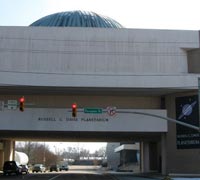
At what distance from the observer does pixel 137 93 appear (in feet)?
172

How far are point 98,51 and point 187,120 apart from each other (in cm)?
1165

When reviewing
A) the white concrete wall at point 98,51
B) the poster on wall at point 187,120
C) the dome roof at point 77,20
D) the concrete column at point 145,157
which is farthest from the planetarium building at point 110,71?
the concrete column at point 145,157

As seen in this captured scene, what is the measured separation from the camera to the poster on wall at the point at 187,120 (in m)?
48.0


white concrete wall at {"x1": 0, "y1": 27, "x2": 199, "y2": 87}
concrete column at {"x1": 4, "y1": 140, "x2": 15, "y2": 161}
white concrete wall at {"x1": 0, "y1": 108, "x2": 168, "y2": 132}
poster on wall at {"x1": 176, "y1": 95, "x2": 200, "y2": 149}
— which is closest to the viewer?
poster on wall at {"x1": 176, "y1": 95, "x2": 200, "y2": 149}

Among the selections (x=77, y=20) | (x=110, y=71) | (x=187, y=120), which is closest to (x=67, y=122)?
(x=110, y=71)

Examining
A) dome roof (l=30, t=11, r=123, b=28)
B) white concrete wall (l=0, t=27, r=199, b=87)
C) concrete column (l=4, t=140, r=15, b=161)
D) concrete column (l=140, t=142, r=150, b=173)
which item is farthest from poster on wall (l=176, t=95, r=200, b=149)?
concrete column (l=4, t=140, r=15, b=161)

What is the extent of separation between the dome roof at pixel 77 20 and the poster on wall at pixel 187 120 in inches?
707

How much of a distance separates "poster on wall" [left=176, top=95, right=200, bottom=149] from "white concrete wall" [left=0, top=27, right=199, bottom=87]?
8.70 feet

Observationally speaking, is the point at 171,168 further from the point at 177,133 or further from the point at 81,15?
the point at 81,15

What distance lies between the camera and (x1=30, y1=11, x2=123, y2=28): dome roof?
204 feet

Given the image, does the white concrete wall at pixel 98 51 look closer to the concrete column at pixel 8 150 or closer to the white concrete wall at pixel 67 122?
the white concrete wall at pixel 67 122

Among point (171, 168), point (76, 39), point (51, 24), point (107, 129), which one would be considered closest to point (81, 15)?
point (51, 24)

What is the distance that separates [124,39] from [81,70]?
18.6ft

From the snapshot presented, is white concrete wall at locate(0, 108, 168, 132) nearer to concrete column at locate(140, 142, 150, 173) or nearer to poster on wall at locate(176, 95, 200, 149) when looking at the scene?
poster on wall at locate(176, 95, 200, 149)
